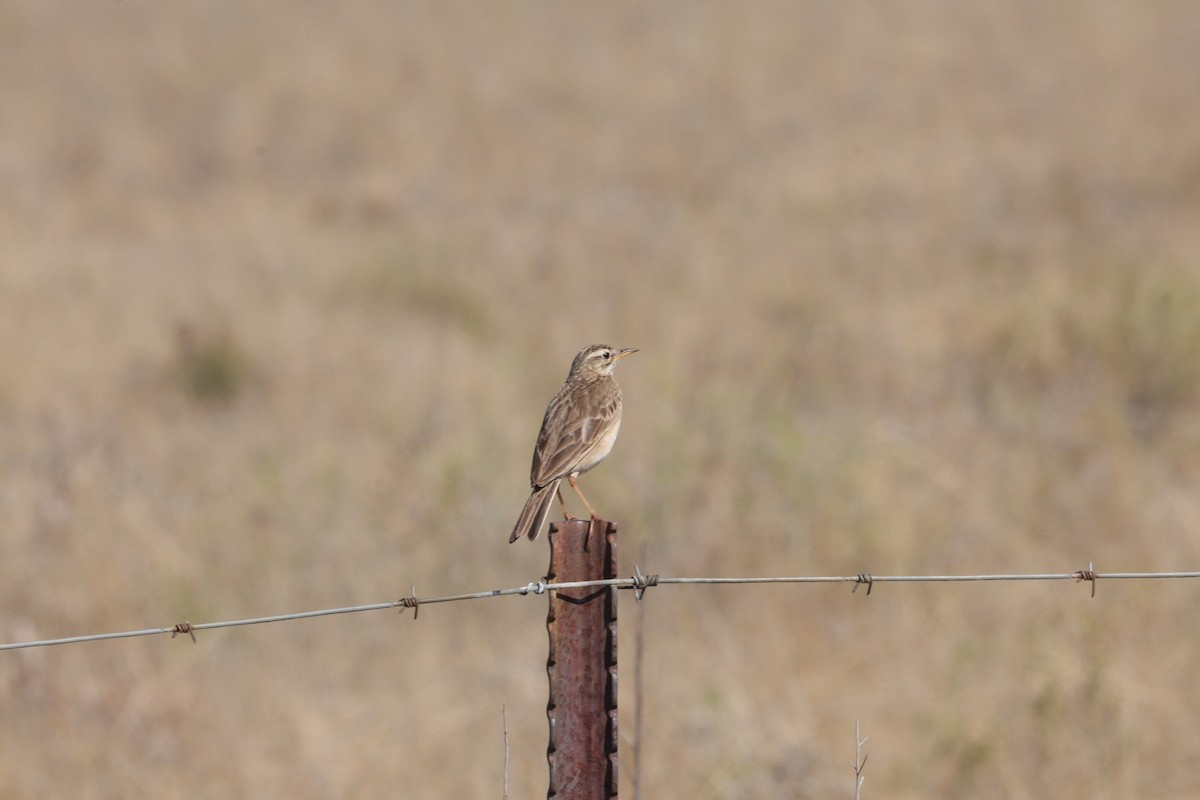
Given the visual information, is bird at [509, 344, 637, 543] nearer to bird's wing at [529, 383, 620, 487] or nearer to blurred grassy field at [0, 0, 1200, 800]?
bird's wing at [529, 383, 620, 487]

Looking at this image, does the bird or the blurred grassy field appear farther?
the blurred grassy field

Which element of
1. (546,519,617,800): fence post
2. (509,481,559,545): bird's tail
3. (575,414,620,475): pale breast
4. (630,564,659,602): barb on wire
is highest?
(575,414,620,475): pale breast

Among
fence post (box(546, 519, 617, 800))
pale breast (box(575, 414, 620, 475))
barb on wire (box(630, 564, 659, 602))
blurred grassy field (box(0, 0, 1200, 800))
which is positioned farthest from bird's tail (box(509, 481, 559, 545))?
blurred grassy field (box(0, 0, 1200, 800))

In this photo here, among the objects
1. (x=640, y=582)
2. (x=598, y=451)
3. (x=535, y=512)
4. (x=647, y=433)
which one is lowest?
(x=640, y=582)

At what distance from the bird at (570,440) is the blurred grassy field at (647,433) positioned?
273cm

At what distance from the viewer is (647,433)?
11492mm

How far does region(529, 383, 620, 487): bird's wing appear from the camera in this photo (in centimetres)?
484

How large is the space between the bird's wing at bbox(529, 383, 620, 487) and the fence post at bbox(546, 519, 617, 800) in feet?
5.25

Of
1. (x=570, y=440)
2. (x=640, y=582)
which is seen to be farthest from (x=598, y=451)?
(x=640, y=582)

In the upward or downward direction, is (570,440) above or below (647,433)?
below

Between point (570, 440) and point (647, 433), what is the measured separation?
6.59 m

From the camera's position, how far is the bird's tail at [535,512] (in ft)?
14.6

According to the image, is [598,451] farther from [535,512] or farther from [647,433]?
[647,433]

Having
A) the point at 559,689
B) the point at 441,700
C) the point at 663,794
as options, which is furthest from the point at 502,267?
the point at 559,689
